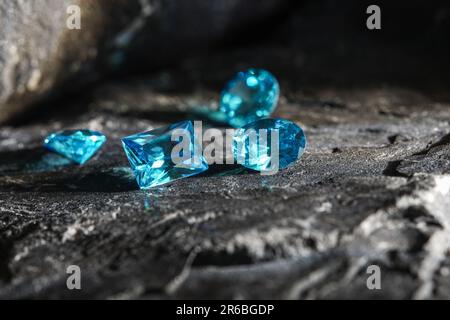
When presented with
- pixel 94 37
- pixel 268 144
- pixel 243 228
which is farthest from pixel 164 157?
pixel 94 37

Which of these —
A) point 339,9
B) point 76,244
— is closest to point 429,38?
point 339,9

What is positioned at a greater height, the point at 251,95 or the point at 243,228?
the point at 251,95

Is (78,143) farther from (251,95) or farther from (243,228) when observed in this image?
(243,228)

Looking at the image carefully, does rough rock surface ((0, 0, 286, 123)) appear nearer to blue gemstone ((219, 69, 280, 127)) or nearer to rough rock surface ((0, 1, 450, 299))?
rough rock surface ((0, 1, 450, 299))

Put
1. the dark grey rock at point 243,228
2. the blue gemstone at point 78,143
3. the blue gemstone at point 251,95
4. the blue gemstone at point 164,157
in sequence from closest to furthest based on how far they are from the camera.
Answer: the dark grey rock at point 243,228 < the blue gemstone at point 164,157 < the blue gemstone at point 78,143 < the blue gemstone at point 251,95

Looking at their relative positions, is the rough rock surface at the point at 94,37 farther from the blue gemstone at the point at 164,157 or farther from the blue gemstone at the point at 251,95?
the blue gemstone at the point at 164,157

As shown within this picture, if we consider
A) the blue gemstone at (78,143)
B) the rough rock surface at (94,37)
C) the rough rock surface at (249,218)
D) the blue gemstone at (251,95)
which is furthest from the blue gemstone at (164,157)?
the rough rock surface at (94,37)

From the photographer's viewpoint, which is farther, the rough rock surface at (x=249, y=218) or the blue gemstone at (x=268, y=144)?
the blue gemstone at (x=268, y=144)
